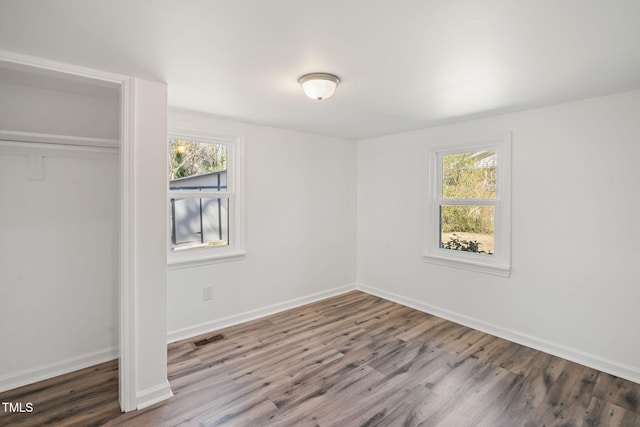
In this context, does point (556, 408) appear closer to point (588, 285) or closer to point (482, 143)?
point (588, 285)

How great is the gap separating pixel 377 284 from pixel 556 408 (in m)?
2.49

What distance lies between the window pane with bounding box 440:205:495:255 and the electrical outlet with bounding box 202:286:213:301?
9.08 feet

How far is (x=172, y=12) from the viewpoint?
4.59ft

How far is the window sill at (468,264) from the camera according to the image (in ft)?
10.4

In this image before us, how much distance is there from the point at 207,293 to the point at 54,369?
1306 millimetres

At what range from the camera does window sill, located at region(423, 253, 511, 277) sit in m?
3.16

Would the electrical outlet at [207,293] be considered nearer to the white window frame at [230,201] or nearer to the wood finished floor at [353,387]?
the white window frame at [230,201]

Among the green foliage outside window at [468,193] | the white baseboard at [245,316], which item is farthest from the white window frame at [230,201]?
the green foliage outside window at [468,193]

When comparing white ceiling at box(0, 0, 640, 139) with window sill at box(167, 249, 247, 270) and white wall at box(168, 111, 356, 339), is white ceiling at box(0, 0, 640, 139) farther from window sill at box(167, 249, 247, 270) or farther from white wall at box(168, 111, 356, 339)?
window sill at box(167, 249, 247, 270)

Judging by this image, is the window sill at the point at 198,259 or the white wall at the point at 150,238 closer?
the white wall at the point at 150,238

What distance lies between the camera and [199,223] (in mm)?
3379

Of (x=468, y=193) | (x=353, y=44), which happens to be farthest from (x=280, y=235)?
(x=353, y=44)

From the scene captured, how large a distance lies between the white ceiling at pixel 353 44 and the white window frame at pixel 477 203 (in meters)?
0.70

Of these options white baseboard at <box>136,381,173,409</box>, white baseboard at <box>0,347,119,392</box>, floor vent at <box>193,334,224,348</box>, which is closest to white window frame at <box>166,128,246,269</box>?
floor vent at <box>193,334,224,348</box>
